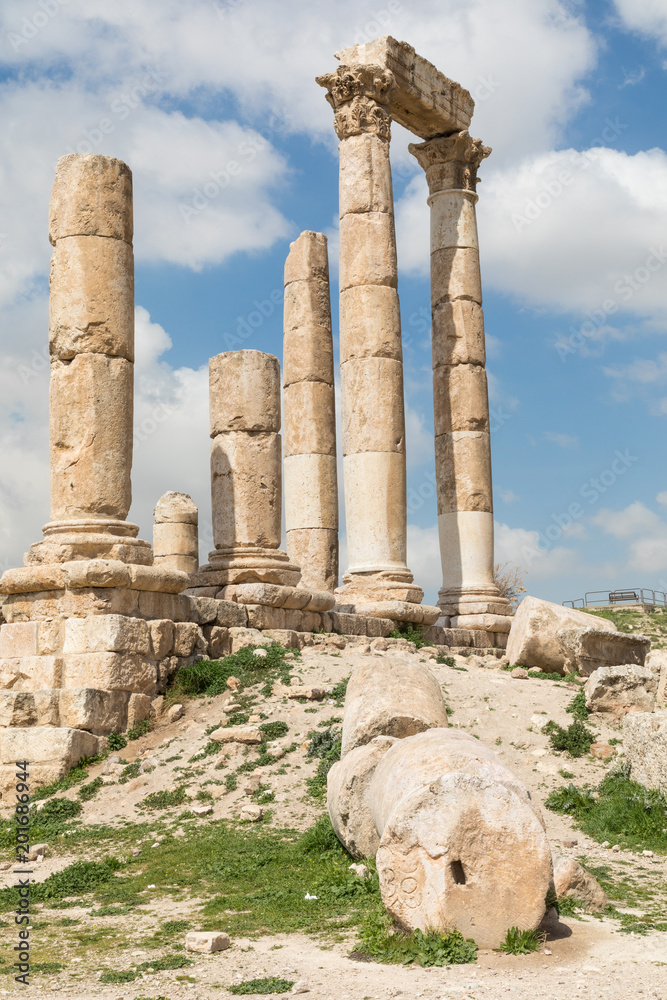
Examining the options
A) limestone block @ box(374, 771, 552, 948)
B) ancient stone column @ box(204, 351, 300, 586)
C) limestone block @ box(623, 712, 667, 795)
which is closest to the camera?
limestone block @ box(374, 771, 552, 948)

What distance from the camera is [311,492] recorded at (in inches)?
772

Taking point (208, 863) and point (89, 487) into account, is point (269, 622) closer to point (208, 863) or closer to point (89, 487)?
point (89, 487)

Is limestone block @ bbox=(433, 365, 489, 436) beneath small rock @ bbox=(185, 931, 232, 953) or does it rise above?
above

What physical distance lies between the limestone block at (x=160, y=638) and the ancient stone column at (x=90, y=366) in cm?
80

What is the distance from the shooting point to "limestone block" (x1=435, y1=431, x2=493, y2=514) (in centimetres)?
2086

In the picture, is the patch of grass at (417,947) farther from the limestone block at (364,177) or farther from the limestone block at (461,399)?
the limestone block at (461,399)

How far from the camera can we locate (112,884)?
27.0 ft

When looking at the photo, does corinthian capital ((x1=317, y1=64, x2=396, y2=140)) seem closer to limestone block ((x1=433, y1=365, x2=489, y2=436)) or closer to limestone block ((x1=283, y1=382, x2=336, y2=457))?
limestone block ((x1=283, y1=382, x2=336, y2=457))

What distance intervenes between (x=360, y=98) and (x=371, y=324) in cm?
411

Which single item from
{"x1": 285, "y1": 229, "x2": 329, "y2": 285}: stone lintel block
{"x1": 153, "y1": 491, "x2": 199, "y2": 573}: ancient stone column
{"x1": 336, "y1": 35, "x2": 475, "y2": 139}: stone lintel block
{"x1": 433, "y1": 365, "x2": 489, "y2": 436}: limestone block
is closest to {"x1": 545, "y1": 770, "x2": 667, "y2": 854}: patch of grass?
{"x1": 433, "y1": 365, "x2": 489, "y2": 436}: limestone block

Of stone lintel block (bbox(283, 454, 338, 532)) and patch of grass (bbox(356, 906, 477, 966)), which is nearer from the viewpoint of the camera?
patch of grass (bbox(356, 906, 477, 966))

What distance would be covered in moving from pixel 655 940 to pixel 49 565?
8091 mm

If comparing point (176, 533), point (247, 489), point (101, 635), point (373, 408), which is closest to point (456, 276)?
point (373, 408)

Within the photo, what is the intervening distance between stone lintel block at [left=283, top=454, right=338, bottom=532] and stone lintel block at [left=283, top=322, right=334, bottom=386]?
58.3 inches
